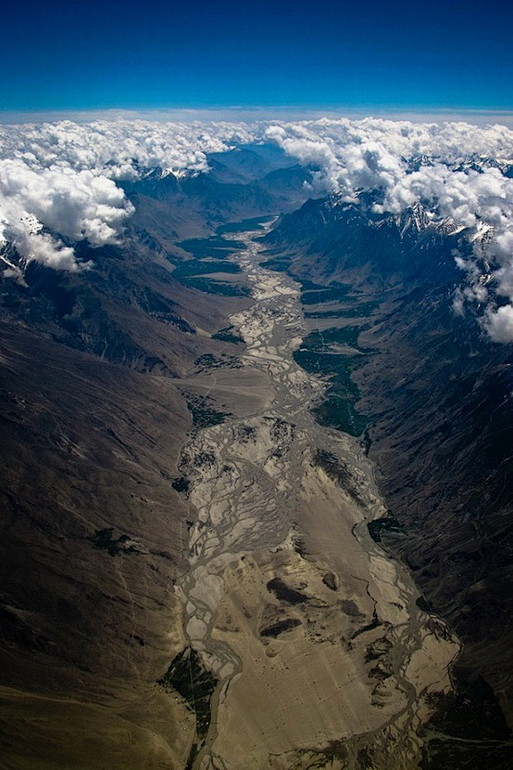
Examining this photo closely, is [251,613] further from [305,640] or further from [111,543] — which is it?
[111,543]

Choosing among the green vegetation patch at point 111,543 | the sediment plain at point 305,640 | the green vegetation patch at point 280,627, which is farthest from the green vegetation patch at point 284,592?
the green vegetation patch at point 111,543

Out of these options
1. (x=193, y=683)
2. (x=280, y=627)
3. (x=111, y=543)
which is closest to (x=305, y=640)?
(x=280, y=627)

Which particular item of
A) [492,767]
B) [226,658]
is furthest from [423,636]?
[226,658]

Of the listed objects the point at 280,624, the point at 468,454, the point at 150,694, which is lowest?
the point at 150,694

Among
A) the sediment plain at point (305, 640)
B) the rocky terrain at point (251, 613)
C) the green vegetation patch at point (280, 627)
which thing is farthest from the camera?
the green vegetation patch at point (280, 627)

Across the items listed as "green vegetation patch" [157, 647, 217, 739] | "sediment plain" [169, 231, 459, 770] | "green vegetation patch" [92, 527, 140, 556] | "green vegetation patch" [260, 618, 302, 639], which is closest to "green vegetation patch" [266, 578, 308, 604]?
"sediment plain" [169, 231, 459, 770]

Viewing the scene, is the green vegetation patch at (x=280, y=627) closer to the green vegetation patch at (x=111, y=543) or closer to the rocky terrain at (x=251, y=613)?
the rocky terrain at (x=251, y=613)

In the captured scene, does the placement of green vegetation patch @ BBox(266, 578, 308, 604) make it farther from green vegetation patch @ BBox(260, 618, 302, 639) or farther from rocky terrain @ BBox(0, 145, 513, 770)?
green vegetation patch @ BBox(260, 618, 302, 639)

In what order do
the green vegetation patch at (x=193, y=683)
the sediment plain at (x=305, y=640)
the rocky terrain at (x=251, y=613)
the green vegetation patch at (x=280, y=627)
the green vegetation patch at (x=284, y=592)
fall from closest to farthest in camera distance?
the rocky terrain at (x=251, y=613) → the sediment plain at (x=305, y=640) → the green vegetation patch at (x=193, y=683) → the green vegetation patch at (x=280, y=627) → the green vegetation patch at (x=284, y=592)

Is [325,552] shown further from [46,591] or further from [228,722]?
[46,591]
